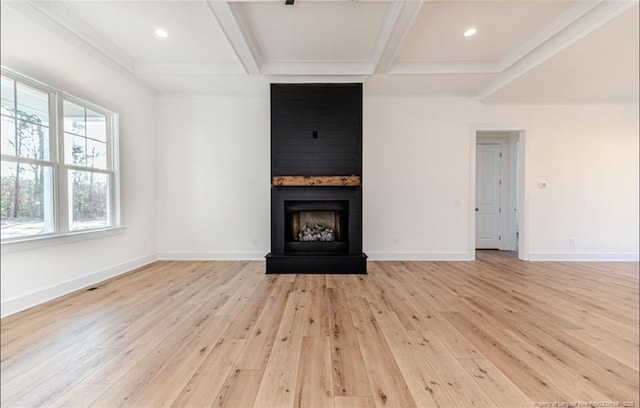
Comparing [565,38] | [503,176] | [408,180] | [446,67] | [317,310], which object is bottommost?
[317,310]

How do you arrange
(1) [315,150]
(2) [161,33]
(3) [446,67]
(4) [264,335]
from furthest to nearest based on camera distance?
1. (1) [315,150]
2. (3) [446,67]
3. (2) [161,33]
4. (4) [264,335]

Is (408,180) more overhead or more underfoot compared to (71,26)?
more underfoot

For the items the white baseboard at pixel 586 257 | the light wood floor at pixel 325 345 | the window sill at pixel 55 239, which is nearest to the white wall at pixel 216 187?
the window sill at pixel 55 239

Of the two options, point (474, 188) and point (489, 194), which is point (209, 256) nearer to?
point (474, 188)

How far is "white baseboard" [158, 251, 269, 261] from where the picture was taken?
14.6ft

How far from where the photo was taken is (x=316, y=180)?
378 centimetres

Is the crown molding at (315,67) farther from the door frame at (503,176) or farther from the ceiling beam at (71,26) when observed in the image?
the door frame at (503,176)

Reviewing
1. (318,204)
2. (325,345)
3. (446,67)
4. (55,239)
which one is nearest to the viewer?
(325,345)

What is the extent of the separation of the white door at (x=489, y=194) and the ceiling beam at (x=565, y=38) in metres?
1.92

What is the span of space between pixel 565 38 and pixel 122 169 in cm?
556

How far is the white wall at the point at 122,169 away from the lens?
7.31ft

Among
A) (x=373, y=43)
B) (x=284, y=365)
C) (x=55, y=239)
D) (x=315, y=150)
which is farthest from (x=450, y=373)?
(x=55, y=239)

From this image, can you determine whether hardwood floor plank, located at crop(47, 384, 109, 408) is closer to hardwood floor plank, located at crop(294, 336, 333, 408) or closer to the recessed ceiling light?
hardwood floor plank, located at crop(294, 336, 333, 408)

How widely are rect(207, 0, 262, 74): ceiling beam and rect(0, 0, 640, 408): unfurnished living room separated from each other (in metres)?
0.03
